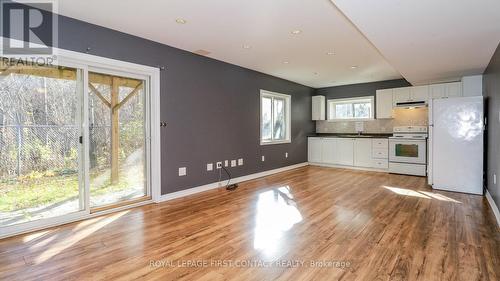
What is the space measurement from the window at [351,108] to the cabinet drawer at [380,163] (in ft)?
4.31

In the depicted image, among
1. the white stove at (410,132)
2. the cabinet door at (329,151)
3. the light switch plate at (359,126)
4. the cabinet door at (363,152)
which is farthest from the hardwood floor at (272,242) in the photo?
the light switch plate at (359,126)

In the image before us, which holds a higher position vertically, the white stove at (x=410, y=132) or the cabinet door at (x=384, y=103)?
the cabinet door at (x=384, y=103)

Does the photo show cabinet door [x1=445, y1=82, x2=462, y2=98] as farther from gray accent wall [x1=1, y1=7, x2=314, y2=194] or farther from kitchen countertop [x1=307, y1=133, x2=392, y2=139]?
gray accent wall [x1=1, y1=7, x2=314, y2=194]

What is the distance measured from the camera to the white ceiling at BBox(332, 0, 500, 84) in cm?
219

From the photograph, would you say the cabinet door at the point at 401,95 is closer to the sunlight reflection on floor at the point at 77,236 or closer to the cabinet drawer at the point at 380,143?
the cabinet drawer at the point at 380,143

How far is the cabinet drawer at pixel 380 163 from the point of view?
617 centimetres

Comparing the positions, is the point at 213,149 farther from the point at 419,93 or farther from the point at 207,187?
the point at 419,93

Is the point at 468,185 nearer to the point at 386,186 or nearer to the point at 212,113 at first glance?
the point at 386,186

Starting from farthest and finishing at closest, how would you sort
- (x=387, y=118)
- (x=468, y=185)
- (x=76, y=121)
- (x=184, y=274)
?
1. (x=387, y=118)
2. (x=468, y=185)
3. (x=76, y=121)
4. (x=184, y=274)

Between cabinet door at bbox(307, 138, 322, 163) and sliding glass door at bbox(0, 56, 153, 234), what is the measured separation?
4.99 m

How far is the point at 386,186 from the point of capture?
15.7 feet

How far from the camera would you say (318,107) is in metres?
7.54

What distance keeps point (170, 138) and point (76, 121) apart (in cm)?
125

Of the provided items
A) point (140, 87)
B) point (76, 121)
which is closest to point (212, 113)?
point (140, 87)
